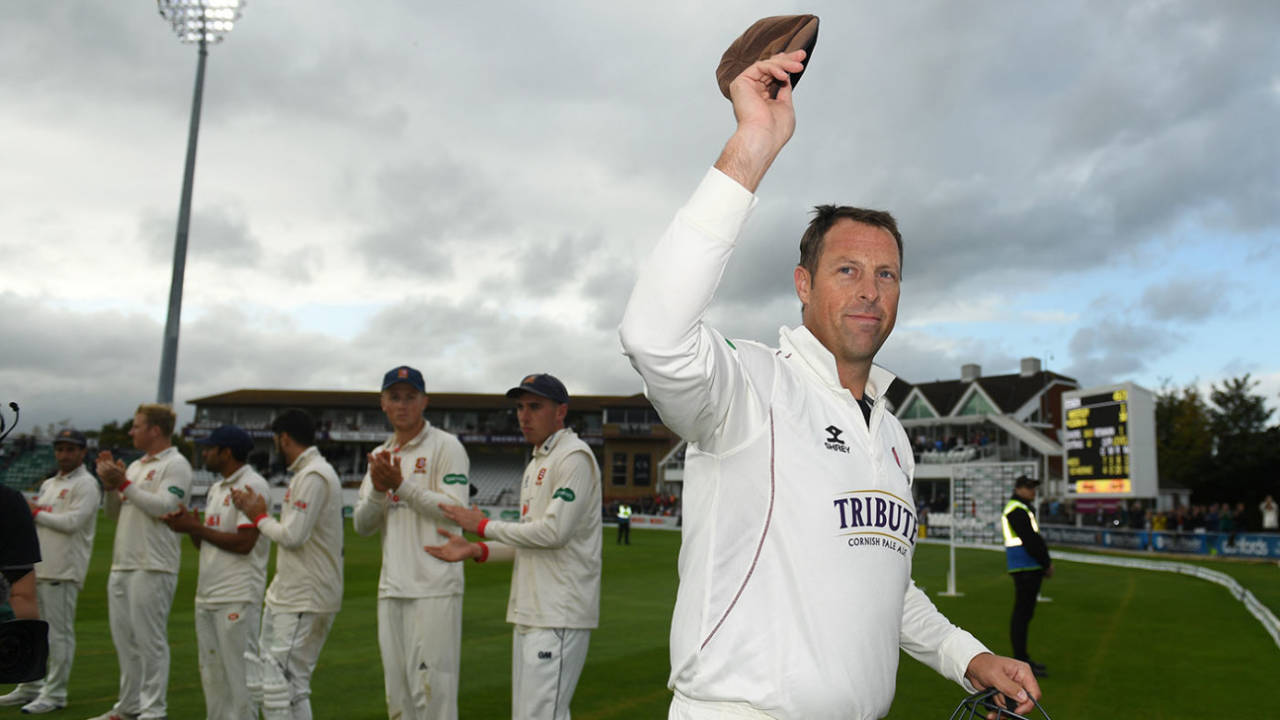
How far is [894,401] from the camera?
6644 centimetres

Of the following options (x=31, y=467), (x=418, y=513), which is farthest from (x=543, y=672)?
(x=31, y=467)

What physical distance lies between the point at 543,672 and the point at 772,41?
4156 mm

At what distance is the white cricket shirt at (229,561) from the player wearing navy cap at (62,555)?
2.09 m

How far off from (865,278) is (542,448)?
3890mm

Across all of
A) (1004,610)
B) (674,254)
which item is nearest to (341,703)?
(674,254)

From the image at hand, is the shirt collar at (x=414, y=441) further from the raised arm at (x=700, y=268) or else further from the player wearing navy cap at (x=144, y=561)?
the raised arm at (x=700, y=268)

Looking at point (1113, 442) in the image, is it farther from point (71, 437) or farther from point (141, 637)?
point (71, 437)

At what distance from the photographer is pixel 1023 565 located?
33.6ft

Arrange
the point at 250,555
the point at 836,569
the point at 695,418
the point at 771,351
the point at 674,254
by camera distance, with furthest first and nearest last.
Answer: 1. the point at 250,555
2. the point at 771,351
3. the point at 836,569
4. the point at 695,418
5. the point at 674,254

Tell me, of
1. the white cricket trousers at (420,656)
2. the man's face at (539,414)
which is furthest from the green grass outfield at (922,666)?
the man's face at (539,414)

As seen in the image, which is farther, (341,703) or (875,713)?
(341,703)

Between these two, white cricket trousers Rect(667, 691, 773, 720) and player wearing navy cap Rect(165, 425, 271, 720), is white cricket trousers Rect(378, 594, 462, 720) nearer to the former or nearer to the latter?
player wearing navy cap Rect(165, 425, 271, 720)

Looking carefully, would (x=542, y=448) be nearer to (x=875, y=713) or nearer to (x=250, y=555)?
(x=250, y=555)

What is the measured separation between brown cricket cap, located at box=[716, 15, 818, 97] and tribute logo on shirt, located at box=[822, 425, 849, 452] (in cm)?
85
